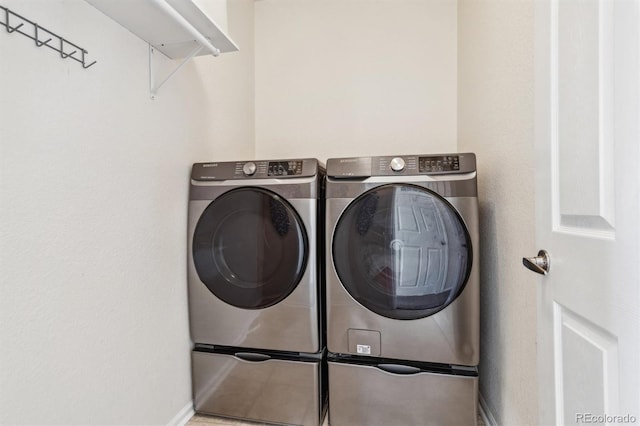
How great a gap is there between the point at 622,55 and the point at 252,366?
65.6 inches

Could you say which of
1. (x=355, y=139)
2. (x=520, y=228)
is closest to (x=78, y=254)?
(x=520, y=228)

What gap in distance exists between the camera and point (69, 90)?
3.23ft

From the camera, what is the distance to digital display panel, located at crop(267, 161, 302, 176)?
4.88 feet

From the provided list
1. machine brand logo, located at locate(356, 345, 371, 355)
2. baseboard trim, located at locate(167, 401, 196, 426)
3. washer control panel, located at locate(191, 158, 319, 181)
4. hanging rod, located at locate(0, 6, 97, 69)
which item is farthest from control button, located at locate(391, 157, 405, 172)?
baseboard trim, located at locate(167, 401, 196, 426)

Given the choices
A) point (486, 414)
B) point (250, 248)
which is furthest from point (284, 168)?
point (486, 414)

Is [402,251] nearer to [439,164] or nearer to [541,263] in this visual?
[439,164]

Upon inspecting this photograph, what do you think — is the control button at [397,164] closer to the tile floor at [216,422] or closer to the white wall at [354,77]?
the white wall at [354,77]

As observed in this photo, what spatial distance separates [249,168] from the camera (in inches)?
60.1

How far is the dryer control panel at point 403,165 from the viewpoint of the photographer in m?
1.36

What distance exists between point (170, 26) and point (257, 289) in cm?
117

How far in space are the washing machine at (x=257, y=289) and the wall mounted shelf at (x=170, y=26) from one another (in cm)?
52

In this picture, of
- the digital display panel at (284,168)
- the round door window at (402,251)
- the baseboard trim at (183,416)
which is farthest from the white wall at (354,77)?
the baseboard trim at (183,416)

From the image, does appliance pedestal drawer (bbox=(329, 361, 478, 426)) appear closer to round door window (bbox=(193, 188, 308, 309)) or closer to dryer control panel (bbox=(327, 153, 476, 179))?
round door window (bbox=(193, 188, 308, 309))

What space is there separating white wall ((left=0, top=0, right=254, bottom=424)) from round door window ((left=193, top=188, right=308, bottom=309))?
5.8 inches
